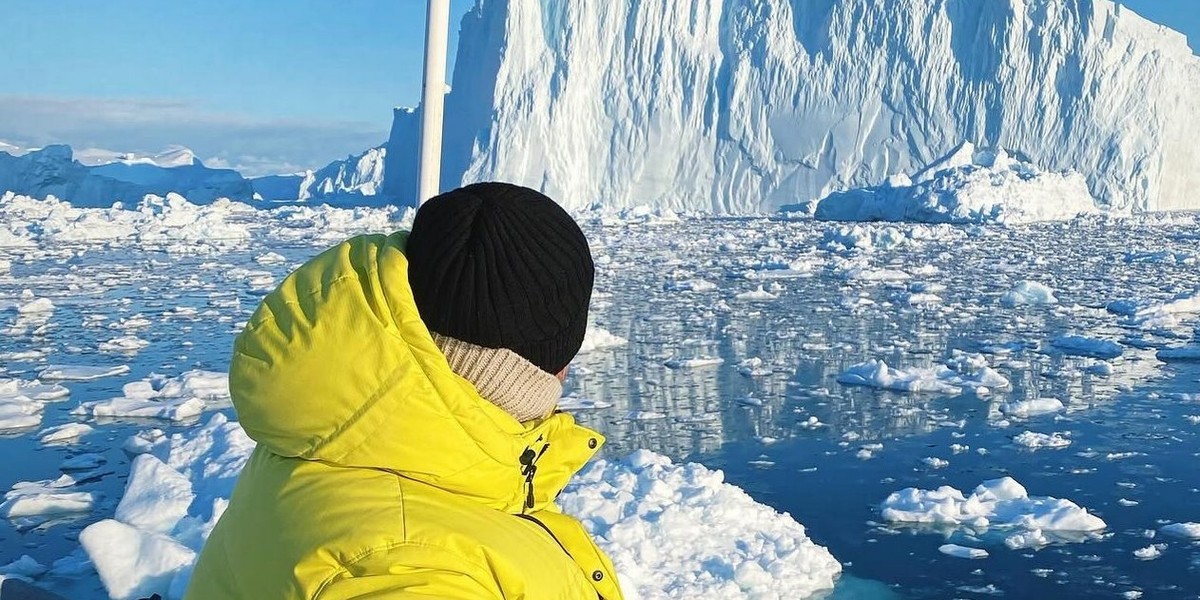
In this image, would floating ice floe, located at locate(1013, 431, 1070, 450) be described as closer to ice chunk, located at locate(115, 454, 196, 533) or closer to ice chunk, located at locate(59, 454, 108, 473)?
ice chunk, located at locate(115, 454, 196, 533)

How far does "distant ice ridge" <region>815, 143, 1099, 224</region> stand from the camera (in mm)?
25219

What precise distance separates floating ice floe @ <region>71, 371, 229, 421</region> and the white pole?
399 cm

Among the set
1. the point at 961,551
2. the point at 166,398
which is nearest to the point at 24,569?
the point at 166,398

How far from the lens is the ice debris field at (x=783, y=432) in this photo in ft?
11.9

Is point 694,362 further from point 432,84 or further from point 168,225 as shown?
point 168,225

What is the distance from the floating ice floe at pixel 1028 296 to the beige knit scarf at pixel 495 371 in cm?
1100

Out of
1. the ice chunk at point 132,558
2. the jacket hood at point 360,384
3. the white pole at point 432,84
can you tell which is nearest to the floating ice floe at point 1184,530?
the white pole at point 432,84

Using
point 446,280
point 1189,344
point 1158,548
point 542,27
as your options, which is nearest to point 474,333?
point 446,280

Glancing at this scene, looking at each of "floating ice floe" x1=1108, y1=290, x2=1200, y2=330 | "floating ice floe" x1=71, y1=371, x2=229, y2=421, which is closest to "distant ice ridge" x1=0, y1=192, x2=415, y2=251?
"floating ice floe" x1=71, y1=371, x2=229, y2=421

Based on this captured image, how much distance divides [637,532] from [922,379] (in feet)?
12.6

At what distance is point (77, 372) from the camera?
7.24 metres

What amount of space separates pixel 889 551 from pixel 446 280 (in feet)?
11.6

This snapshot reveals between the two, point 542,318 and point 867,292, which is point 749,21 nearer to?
point 867,292

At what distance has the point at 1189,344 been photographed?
27.8ft
